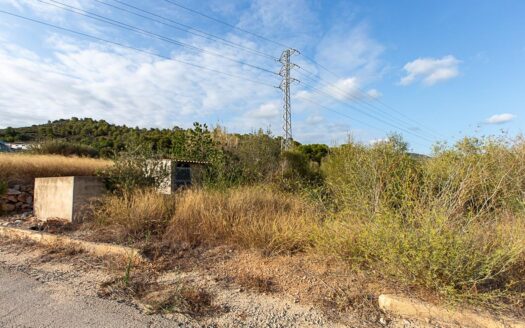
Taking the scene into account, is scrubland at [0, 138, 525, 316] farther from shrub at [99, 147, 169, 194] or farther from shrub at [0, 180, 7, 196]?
shrub at [0, 180, 7, 196]

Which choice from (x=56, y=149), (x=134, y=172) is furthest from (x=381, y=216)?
(x=56, y=149)

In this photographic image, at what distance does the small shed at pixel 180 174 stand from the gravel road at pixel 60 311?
438cm

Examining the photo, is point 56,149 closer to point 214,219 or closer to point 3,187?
point 3,187

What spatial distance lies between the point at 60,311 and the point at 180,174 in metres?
7.89

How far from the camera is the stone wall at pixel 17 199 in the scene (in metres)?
9.97

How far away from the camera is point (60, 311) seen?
368 centimetres

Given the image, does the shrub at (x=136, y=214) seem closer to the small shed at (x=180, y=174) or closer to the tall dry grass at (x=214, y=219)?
the tall dry grass at (x=214, y=219)

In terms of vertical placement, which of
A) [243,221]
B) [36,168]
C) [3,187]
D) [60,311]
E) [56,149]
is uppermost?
[56,149]

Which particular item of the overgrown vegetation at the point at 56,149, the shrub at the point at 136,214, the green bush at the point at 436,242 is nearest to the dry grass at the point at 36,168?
the shrub at the point at 136,214

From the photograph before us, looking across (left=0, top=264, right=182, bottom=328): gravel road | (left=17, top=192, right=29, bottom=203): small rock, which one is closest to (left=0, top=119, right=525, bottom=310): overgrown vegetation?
(left=17, top=192, right=29, bottom=203): small rock

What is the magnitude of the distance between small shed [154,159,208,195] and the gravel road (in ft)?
14.4

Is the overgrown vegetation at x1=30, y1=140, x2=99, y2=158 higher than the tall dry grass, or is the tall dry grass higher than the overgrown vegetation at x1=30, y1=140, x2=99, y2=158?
the overgrown vegetation at x1=30, y1=140, x2=99, y2=158

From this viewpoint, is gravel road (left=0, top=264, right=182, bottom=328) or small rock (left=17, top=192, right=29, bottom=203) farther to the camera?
small rock (left=17, top=192, right=29, bottom=203)

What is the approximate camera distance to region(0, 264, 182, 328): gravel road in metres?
3.39
